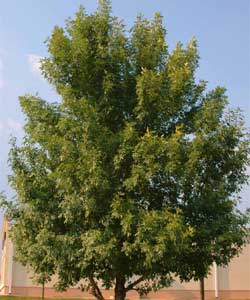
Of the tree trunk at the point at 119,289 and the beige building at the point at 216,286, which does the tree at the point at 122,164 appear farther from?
the beige building at the point at 216,286

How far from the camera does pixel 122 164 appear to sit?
13.6m

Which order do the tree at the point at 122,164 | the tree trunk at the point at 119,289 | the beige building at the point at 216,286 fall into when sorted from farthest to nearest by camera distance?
the beige building at the point at 216,286, the tree trunk at the point at 119,289, the tree at the point at 122,164

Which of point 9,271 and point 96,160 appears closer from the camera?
point 96,160

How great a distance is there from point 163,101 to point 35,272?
561 centimetres

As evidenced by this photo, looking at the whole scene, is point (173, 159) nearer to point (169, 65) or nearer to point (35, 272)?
point (169, 65)

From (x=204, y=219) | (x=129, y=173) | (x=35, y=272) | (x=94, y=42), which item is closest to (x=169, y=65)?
(x=94, y=42)

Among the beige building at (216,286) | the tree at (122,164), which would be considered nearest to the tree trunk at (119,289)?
the tree at (122,164)

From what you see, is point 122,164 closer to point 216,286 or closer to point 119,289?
point 119,289

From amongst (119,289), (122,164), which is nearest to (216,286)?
(119,289)

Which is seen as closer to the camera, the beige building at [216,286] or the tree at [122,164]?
the tree at [122,164]

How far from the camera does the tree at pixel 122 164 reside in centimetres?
1274

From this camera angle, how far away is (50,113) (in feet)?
47.9

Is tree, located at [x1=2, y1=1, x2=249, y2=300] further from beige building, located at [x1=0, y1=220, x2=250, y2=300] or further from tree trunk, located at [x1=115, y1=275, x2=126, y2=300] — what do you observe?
beige building, located at [x1=0, y1=220, x2=250, y2=300]

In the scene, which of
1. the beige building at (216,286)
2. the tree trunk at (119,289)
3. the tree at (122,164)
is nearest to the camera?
the tree at (122,164)
